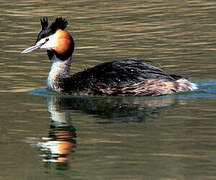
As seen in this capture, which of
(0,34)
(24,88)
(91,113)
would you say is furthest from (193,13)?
(91,113)

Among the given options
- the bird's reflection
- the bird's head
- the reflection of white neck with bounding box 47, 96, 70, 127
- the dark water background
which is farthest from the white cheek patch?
the reflection of white neck with bounding box 47, 96, 70, 127

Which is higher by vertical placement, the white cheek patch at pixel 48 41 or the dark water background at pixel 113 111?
the white cheek patch at pixel 48 41

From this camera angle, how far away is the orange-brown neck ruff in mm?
15156

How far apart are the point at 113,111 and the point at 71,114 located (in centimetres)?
61

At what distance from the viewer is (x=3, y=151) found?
10656mm

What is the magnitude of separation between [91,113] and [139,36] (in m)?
7.55

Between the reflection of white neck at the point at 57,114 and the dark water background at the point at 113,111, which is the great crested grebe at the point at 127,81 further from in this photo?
the reflection of white neck at the point at 57,114

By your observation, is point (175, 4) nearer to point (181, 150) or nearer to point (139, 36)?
point (139, 36)

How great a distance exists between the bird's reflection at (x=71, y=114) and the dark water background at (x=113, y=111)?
14 millimetres

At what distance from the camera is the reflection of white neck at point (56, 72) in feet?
49.0

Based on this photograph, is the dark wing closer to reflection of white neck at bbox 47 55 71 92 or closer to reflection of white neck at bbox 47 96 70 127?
reflection of white neck at bbox 47 96 70 127

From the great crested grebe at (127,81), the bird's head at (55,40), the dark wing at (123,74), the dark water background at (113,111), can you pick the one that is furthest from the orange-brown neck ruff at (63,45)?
the dark wing at (123,74)

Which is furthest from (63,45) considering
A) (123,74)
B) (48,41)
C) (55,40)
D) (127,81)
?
(127,81)

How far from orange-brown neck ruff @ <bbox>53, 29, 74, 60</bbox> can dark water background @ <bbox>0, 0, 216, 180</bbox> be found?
2.21 ft
